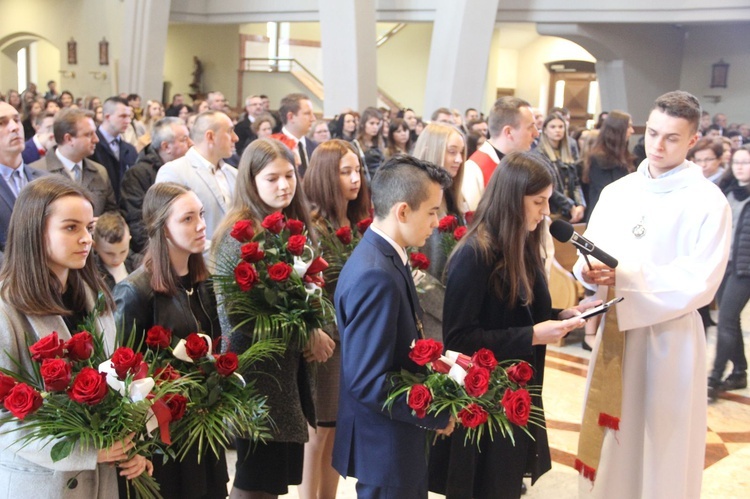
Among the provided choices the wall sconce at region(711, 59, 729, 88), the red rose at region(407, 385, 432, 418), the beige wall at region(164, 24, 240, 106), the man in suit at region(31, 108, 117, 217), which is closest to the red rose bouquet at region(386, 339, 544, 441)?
the red rose at region(407, 385, 432, 418)

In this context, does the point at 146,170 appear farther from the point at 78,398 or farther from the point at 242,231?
the point at 78,398

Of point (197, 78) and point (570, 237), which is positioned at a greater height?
point (197, 78)

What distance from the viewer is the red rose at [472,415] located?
2.17m

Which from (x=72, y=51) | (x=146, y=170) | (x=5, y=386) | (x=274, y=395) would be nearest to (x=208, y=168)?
(x=146, y=170)

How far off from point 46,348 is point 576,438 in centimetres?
348

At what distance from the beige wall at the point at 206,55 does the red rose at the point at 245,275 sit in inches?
737

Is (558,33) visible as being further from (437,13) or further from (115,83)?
(115,83)

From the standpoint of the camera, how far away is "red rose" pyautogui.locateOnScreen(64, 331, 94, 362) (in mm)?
2098

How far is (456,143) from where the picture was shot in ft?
14.0

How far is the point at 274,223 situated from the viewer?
9.72ft

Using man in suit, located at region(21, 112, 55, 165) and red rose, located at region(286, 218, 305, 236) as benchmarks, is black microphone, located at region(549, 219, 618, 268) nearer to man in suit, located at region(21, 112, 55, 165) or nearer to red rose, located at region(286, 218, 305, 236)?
red rose, located at region(286, 218, 305, 236)

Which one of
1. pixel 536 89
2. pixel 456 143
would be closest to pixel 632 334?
pixel 456 143

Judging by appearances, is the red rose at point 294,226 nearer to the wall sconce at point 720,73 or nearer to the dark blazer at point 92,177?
the dark blazer at point 92,177

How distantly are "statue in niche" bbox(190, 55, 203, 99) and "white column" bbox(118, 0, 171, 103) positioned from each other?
4164mm
